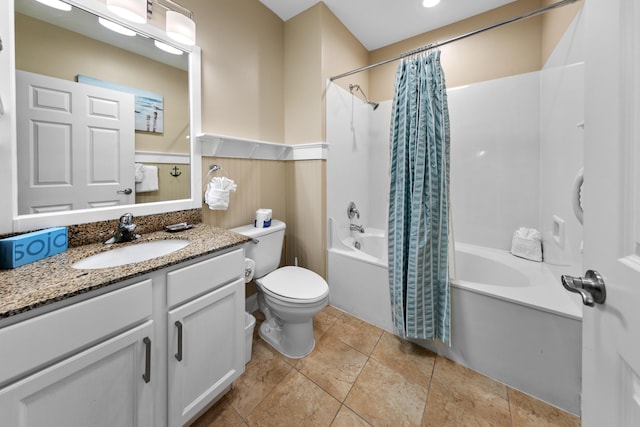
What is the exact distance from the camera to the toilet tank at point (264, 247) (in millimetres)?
1629

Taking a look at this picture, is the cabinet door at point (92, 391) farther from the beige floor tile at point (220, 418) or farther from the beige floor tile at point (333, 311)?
the beige floor tile at point (333, 311)

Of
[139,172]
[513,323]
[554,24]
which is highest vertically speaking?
[554,24]

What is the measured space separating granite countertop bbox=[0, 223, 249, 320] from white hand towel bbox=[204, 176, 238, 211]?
18.5 inches

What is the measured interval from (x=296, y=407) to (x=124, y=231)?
4.05 ft

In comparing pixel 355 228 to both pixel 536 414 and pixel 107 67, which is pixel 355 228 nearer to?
pixel 536 414

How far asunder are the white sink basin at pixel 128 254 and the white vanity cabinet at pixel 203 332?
0.23 meters

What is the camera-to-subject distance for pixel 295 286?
1576mm

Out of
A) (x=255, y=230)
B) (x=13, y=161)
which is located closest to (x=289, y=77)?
(x=255, y=230)

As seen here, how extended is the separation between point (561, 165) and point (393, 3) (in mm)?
Answer: 1723

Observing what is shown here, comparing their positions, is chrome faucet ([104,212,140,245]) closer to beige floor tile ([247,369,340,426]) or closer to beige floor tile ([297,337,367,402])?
beige floor tile ([247,369,340,426])

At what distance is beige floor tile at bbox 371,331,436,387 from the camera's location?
1.42 metres

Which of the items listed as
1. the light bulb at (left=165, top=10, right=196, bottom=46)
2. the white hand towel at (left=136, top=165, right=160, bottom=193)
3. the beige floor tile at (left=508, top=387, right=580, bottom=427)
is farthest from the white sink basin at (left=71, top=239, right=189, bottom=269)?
the beige floor tile at (left=508, top=387, right=580, bottom=427)

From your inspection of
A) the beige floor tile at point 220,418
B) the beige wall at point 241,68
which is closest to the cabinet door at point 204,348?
the beige floor tile at point 220,418

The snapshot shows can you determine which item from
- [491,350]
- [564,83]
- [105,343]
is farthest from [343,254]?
[564,83]
